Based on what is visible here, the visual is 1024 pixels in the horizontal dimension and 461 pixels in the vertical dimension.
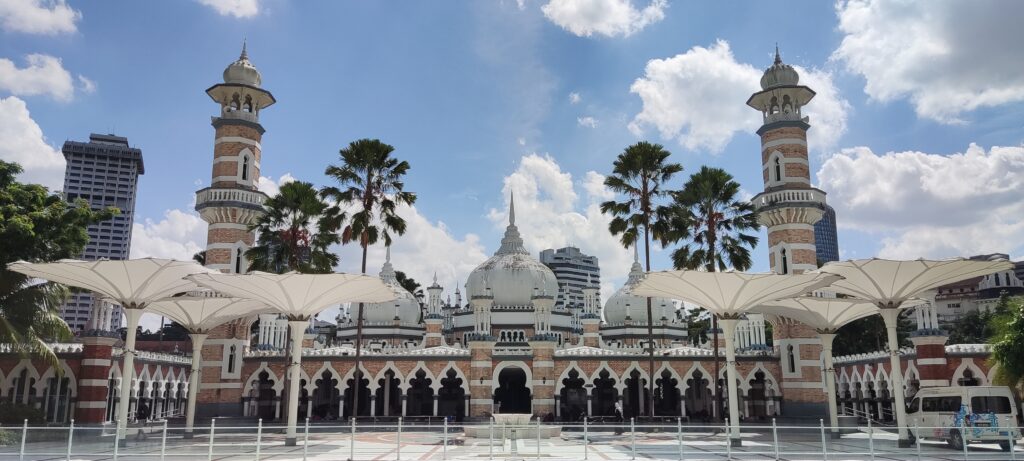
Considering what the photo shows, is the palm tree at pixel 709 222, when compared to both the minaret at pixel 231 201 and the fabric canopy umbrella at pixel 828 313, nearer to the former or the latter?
the fabric canopy umbrella at pixel 828 313

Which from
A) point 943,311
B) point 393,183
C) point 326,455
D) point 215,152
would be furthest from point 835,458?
point 943,311

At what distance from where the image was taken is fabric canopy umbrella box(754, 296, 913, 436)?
29719 mm

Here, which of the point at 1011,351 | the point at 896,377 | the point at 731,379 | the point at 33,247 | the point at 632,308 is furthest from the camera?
the point at 632,308

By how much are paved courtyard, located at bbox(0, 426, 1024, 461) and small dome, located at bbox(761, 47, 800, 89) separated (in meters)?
19.0

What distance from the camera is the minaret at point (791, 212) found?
124ft

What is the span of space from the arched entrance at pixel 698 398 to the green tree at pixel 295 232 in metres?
21.8

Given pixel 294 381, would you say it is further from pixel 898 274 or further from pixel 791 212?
pixel 791 212

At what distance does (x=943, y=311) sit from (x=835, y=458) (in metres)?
95.4

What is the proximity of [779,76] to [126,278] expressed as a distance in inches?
1309

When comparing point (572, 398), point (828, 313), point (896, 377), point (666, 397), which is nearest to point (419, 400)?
point (572, 398)

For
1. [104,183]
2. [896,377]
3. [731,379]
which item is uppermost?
[104,183]

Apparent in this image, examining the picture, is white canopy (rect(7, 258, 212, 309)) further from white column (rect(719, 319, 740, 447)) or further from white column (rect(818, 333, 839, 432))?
white column (rect(818, 333, 839, 432))

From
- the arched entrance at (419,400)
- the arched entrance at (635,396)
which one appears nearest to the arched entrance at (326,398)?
the arched entrance at (419,400)

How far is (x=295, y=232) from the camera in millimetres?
32500
